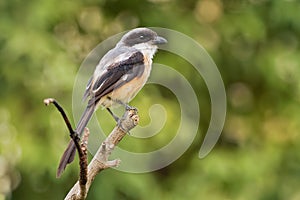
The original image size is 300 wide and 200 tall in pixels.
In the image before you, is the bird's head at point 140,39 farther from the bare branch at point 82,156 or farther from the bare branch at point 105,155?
the bare branch at point 82,156

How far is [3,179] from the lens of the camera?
5789 mm

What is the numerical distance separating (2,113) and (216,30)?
1821mm

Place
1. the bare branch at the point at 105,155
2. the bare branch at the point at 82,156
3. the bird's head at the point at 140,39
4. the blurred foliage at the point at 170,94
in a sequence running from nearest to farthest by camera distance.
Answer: the bare branch at the point at 82,156 → the bare branch at the point at 105,155 → the bird's head at the point at 140,39 → the blurred foliage at the point at 170,94

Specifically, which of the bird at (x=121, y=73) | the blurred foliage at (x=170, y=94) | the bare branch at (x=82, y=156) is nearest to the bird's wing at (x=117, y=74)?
the bird at (x=121, y=73)

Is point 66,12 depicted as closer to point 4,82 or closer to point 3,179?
point 4,82

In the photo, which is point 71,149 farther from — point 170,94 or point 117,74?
point 170,94

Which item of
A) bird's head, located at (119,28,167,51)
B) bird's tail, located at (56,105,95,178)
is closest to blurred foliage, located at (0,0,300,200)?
bird's head, located at (119,28,167,51)

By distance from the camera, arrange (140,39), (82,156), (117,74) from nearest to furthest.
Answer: (82,156) → (117,74) → (140,39)

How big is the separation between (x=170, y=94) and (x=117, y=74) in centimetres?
318

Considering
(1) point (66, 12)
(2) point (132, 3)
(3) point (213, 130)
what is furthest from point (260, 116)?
(1) point (66, 12)

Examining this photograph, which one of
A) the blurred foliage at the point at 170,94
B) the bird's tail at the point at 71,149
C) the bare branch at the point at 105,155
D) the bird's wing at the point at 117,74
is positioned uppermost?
the bird's wing at the point at 117,74

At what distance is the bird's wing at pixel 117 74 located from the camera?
2910 mm

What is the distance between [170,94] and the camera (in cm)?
614

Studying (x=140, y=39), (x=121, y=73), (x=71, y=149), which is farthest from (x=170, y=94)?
(x=71, y=149)
